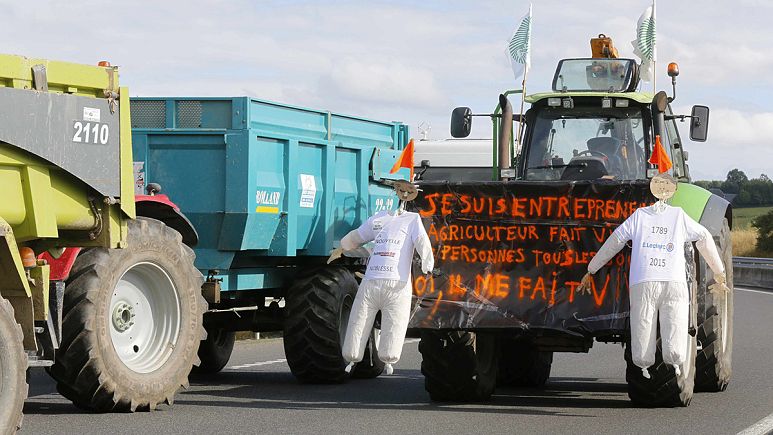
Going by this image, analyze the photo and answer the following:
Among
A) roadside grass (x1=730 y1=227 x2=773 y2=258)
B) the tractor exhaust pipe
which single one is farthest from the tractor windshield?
roadside grass (x1=730 y1=227 x2=773 y2=258)

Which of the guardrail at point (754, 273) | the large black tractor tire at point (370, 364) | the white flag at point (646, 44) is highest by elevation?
the white flag at point (646, 44)

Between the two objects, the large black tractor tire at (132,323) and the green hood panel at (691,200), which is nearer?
the large black tractor tire at (132,323)

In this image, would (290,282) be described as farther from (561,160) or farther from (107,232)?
(107,232)

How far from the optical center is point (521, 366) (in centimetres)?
1310

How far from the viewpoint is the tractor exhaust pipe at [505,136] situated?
13.0m

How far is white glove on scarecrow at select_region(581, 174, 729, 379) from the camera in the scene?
1044 centimetres

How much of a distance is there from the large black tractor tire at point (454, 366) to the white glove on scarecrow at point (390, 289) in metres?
0.36

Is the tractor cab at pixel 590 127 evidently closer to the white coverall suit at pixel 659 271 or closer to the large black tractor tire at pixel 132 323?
the white coverall suit at pixel 659 271

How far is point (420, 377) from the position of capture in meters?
14.1

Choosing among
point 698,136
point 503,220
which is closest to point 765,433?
point 503,220

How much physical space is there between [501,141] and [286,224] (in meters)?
2.18

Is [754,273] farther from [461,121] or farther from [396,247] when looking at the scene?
[396,247]

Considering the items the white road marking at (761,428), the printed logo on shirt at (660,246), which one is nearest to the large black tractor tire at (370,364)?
the printed logo on shirt at (660,246)

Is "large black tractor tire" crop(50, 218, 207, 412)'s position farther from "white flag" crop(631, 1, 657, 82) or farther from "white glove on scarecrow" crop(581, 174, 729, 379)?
"white flag" crop(631, 1, 657, 82)
